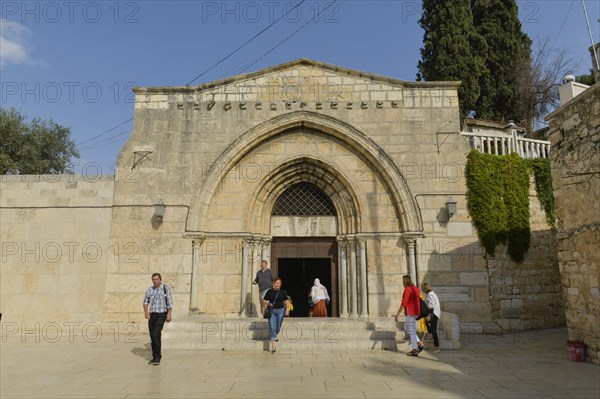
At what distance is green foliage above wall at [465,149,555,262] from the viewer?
971 cm

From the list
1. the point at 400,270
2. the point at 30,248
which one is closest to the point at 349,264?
the point at 400,270

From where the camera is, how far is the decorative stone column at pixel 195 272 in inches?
373

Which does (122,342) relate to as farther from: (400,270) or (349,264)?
(400,270)

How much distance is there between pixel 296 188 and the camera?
36.3ft

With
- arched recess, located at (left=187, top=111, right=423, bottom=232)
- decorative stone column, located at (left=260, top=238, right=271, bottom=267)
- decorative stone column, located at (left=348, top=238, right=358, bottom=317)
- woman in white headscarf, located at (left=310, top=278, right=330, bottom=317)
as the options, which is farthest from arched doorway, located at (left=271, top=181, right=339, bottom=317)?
arched recess, located at (left=187, top=111, right=423, bottom=232)

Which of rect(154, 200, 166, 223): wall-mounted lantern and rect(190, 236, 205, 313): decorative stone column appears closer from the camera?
rect(190, 236, 205, 313): decorative stone column

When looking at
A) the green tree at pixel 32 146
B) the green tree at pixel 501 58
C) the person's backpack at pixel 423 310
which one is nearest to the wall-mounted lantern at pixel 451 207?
the person's backpack at pixel 423 310

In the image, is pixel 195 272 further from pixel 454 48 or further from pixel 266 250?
pixel 454 48

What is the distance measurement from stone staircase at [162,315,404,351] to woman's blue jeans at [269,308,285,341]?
0.35 meters

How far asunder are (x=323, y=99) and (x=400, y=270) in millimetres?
4914

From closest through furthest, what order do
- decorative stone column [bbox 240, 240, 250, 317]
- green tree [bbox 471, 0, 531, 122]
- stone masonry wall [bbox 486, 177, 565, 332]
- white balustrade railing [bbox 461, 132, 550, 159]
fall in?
stone masonry wall [bbox 486, 177, 565, 332] → decorative stone column [bbox 240, 240, 250, 317] → white balustrade railing [bbox 461, 132, 550, 159] → green tree [bbox 471, 0, 531, 122]

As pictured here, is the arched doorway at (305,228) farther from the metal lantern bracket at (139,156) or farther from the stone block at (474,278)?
the metal lantern bracket at (139,156)

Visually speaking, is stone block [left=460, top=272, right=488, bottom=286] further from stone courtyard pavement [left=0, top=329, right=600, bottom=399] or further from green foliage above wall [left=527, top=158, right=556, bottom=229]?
green foliage above wall [left=527, top=158, right=556, bottom=229]

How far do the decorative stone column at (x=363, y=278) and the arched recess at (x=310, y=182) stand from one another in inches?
19.1
